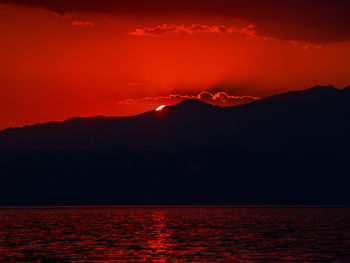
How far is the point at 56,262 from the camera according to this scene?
64438 mm

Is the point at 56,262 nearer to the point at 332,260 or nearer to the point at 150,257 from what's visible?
the point at 150,257

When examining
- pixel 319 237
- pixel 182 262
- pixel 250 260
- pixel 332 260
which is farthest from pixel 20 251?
pixel 319 237

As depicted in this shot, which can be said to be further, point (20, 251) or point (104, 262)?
point (20, 251)

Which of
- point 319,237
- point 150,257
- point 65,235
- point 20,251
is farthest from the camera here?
point 65,235

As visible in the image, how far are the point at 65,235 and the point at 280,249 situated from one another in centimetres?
3901

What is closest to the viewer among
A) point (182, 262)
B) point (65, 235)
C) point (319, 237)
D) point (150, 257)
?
point (182, 262)

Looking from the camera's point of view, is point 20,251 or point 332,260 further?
point 20,251

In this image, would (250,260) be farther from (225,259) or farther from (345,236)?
(345,236)

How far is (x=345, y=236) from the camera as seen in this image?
95938 millimetres

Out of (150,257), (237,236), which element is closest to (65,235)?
(237,236)

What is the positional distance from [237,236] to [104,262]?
37.3 metres

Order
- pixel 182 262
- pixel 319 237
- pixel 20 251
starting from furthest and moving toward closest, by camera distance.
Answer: pixel 319 237 < pixel 20 251 < pixel 182 262

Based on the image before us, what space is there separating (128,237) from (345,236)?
103ft

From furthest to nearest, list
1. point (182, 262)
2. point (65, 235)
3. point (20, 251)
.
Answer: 1. point (65, 235)
2. point (20, 251)
3. point (182, 262)
